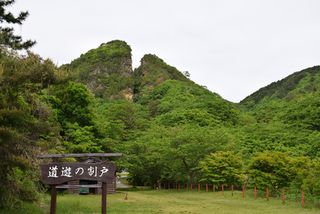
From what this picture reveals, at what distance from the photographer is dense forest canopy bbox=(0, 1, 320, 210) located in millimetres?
12711

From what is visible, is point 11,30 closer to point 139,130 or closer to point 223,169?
point 223,169

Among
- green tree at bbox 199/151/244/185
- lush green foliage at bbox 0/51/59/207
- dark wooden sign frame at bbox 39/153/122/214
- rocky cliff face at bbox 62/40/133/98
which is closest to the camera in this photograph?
lush green foliage at bbox 0/51/59/207

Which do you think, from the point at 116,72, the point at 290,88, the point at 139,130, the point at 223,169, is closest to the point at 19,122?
the point at 223,169

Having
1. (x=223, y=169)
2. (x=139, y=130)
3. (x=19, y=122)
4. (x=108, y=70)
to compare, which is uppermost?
(x=108, y=70)

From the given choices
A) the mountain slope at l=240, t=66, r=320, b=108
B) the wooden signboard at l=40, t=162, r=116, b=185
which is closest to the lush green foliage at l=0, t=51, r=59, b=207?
the wooden signboard at l=40, t=162, r=116, b=185

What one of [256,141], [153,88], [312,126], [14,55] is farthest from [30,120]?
[153,88]

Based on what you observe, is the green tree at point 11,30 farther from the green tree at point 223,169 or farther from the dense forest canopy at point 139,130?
the green tree at point 223,169

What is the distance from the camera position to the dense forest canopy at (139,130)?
12711 mm

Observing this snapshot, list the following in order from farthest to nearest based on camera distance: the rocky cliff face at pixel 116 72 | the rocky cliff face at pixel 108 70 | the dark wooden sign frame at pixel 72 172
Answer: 1. the rocky cliff face at pixel 116 72
2. the rocky cliff face at pixel 108 70
3. the dark wooden sign frame at pixel 72 172

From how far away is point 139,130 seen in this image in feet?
159

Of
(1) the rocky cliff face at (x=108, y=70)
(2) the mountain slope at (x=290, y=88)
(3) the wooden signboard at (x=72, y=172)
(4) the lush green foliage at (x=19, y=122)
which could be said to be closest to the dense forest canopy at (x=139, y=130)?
(4) the lush green foliage at (x=19, y=122)

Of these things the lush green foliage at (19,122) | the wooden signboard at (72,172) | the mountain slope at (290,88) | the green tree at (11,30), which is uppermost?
the mountain slope at (290,88)

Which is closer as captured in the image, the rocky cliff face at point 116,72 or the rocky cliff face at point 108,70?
the rocky cliff face at point 108,70

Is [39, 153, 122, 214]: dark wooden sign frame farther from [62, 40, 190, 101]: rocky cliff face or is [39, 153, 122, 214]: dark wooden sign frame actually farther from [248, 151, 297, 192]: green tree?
[62, 40, 190, 101]: rocky cliff face
